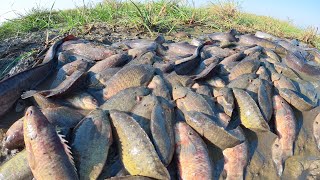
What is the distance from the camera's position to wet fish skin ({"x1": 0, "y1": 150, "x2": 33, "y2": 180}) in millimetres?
3178

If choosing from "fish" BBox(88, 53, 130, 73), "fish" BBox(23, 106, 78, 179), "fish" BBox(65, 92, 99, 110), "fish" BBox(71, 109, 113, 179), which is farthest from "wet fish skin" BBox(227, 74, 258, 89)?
"fish" BBox(23, 106, 78, 179)

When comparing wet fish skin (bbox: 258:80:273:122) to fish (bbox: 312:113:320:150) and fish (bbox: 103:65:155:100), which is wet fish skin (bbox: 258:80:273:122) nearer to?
fish (bbox: 312:113:320:150)

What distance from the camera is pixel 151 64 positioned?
5000mm

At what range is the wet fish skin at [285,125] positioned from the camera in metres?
4.54

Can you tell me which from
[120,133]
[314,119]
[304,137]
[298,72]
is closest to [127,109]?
[120,133]

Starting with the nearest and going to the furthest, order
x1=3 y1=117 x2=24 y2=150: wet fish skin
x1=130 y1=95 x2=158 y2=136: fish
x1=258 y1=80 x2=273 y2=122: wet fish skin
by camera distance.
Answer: x1=3 y1=117 x2=24 y2=150: wet fish skin, x1=130 y1=95 x2=158 y2=136: fish, x1=258 y1=80 x2=273 y2=122: wet fish skin

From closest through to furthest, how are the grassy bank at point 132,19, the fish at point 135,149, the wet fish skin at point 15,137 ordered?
the fish at point 135,149 < the wet fish skin at point 15,137 < the grassy bank at point 132,19

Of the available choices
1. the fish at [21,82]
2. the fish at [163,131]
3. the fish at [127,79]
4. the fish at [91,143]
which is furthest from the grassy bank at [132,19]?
the fish at [91,143]

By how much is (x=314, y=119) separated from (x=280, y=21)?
10.1 meters

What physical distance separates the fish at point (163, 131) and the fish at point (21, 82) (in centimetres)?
163

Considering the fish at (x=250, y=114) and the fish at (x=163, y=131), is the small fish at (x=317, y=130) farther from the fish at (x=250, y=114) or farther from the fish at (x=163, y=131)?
the fish at (x=163, y=131)

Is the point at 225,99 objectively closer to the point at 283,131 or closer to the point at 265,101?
the point at 265,101

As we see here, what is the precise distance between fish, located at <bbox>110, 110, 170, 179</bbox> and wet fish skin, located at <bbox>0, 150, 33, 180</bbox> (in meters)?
0.85

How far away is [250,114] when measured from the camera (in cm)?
447
